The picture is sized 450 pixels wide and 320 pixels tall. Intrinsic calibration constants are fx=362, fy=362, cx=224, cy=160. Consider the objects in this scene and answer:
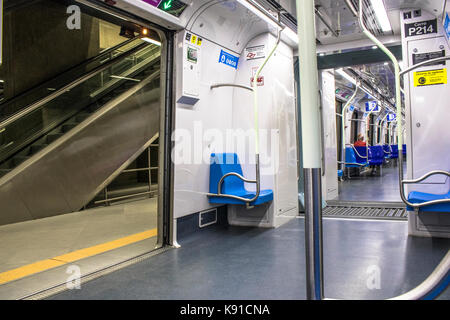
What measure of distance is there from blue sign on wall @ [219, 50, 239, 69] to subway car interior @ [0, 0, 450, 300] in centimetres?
3

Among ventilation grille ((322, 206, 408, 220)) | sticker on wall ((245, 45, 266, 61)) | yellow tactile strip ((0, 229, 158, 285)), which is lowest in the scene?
yellow tactile strip ((0, 229, 158, 285))

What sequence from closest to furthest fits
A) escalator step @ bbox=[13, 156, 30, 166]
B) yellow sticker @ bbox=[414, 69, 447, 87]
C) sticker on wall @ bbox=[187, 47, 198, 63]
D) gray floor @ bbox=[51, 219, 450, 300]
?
gray floor @ bbox=[51, 219, 450, 300]
sticker on wall @ bbox=[187, 47, 198, 63]
yellow sticker @ bbox=[414, 69, 447, 87]
escalator step @ bbox=[13, 156, 30, 166]

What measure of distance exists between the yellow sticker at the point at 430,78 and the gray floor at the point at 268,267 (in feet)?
5.81

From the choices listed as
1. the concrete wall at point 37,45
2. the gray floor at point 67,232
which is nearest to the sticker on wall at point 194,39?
the gray floor at point 67,232

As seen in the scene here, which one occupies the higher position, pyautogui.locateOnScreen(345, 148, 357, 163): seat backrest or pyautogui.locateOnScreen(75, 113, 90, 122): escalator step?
pyautogui.locateOnScreen(75, 113, 90, 122): escalator step

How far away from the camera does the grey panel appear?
5.46 meters

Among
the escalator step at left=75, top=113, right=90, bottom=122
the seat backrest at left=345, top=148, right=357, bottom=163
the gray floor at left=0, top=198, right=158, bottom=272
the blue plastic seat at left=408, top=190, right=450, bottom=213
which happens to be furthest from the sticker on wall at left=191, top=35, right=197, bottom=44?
the seat backrest at left=345, top=148, right=357, bottom=163

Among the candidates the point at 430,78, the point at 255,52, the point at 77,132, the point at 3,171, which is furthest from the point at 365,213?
the point at 3,171

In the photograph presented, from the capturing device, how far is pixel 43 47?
293 inches

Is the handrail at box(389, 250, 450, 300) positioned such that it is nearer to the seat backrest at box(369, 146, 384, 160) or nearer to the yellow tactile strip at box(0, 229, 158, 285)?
the yellow tactile strip at box(0, 229, 158, 285)

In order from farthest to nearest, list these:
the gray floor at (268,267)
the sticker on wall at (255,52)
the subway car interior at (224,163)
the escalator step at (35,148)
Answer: the escalator step at (35,148)
the sticker on wall at (255,52)
the subway car interior at (224,163)
the gray floor at (268,267)

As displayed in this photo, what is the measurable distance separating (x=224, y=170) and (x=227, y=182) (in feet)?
0.61

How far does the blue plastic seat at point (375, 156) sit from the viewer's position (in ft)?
37.8

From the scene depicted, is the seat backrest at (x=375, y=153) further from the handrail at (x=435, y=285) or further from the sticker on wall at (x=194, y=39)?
the handrail at (x=435, y=285)
